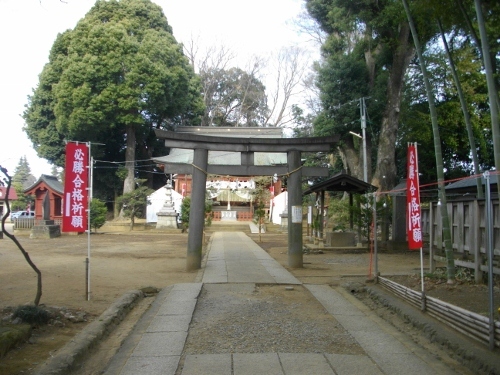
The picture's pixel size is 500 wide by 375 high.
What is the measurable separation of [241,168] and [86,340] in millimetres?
7922

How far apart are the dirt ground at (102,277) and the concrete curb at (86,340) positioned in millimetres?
142

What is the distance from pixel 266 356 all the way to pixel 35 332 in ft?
9.49

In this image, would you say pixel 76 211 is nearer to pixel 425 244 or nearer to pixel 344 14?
pixel 425 244

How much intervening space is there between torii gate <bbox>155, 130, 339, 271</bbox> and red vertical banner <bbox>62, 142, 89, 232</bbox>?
141 inches

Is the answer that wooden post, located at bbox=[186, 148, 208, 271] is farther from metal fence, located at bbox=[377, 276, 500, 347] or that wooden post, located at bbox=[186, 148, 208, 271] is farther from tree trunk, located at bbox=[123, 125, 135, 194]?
tree trunk, located at bbox=[123, 125, 135, 194]

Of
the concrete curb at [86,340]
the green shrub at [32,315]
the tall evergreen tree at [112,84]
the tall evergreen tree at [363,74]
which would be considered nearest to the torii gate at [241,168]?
the concrete curb at [86,340]

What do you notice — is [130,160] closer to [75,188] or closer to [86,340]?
[75,188]

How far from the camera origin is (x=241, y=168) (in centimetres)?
1302

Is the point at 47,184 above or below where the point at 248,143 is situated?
below

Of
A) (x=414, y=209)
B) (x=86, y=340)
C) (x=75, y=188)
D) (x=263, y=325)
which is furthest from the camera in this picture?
(x=75, y=188)

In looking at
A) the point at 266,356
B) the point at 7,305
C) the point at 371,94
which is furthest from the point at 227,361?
the point at 371,94

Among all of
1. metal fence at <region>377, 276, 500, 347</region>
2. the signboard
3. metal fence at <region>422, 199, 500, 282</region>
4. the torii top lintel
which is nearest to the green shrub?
metal fence at <region>377, 276, 500, 347</region>

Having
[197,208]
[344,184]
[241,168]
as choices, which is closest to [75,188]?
[197,208]

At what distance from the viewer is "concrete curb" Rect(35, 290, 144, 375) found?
4.65m
